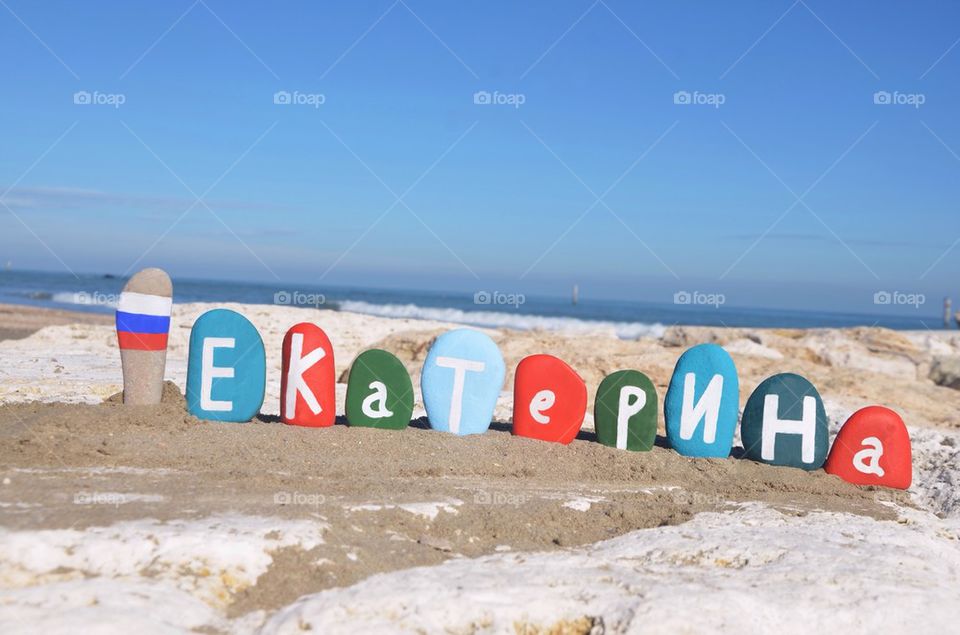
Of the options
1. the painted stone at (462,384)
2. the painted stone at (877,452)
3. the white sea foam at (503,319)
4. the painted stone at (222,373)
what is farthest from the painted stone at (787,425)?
the white sea foam at (503,319)

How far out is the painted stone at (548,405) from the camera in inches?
250

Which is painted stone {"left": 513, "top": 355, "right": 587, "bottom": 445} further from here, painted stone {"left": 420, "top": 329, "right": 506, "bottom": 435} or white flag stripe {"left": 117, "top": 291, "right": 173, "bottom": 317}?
white flag stripe {"left": 117, "top": 291, "right": 173, "bottom": 317}

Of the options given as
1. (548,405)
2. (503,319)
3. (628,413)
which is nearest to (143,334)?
(548,405)

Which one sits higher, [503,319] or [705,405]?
[503,319]

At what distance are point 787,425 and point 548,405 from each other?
1799mm

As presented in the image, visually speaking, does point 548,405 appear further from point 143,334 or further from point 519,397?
point 143,334

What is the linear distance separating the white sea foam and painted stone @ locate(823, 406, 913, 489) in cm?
2749

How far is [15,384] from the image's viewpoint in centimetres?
722

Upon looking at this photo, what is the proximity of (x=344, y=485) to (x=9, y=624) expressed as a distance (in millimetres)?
2170

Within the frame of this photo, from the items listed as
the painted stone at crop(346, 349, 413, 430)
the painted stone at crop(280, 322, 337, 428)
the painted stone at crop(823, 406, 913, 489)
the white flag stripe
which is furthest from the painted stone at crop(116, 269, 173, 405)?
the painted stone at crop(823, 406, 913, 489)

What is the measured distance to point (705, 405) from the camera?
6.34 meters

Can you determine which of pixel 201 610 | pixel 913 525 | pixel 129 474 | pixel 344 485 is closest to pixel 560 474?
pixel 344 485

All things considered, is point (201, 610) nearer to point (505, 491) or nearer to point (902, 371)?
point (505, 491)

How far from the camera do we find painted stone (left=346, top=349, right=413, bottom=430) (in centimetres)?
628
